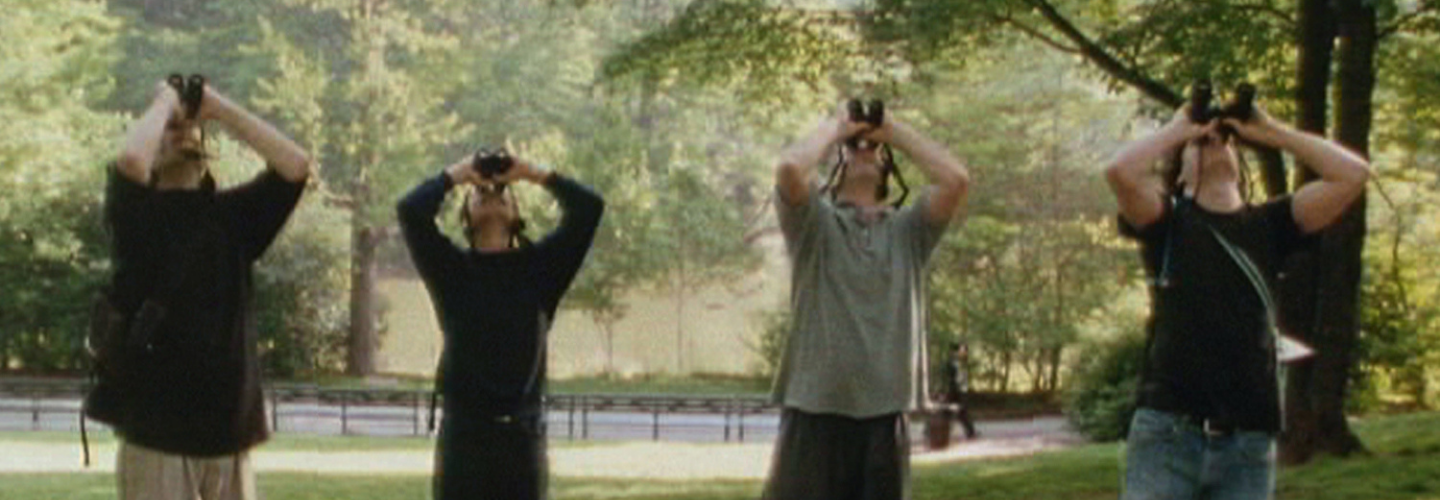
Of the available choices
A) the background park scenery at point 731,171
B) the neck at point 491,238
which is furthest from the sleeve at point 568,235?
A: the background park scenery at point 731,171

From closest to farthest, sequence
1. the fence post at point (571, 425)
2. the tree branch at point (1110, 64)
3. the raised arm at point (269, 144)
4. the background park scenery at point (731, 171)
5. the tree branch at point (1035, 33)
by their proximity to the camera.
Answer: the raised arm at point (269, 144)
the background park scenery at point (731, 171)
the tree branch at point (1110, 64)
the tree branch at point (1035, 33)
the fence post at point (571, 425)

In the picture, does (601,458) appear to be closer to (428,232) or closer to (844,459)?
(428,232)

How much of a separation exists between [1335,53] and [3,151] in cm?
2671

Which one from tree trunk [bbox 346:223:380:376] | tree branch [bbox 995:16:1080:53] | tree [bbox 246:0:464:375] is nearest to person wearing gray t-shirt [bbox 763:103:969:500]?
tree branch [bbox 995:16:1080:53]

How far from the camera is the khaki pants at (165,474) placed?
426 cm

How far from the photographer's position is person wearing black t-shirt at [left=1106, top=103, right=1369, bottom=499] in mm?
4441

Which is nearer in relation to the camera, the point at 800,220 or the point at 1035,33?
the point at 800,220

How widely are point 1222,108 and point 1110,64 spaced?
9298 mm

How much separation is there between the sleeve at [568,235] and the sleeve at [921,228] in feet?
3.06

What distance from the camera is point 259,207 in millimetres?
4496

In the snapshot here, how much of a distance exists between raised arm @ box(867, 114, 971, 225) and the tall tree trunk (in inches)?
338

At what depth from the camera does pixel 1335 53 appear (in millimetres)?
14289

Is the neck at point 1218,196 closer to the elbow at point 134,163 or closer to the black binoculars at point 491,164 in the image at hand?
the black binoculars at point 491,164

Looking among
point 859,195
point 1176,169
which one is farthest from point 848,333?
point 1176,169
